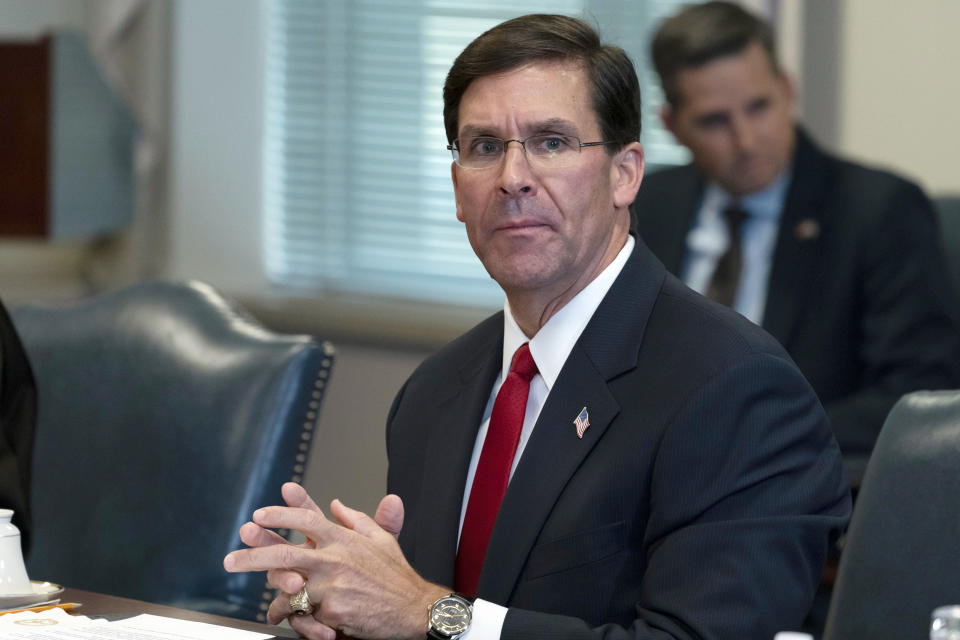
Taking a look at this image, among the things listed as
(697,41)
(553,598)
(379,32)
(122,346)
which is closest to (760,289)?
(697,41)

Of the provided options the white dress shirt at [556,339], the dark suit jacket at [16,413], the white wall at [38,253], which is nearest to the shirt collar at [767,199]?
the white dress shirt at [556,339]

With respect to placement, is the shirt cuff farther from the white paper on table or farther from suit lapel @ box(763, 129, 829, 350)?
suit lapel @ box(763, 129, 829, 350)

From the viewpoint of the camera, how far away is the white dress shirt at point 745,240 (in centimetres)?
309

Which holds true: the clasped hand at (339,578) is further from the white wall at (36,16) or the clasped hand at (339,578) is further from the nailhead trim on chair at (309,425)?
the white wall at (36,16)

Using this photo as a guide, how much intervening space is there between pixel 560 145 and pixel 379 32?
9.77 ft

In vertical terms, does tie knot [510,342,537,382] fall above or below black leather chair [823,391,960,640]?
above

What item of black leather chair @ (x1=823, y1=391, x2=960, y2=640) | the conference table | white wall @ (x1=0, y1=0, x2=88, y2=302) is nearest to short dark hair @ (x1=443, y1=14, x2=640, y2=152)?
black leather chair @ (x1=823, y1=391, x2=960, y2=640)

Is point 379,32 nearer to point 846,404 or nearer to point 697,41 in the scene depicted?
point 697,41

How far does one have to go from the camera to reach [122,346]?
7.89ft

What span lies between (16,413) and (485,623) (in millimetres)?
998

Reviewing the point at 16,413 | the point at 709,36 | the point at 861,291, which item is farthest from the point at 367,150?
the point at 16,413

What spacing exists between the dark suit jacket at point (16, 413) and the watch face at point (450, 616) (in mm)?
790

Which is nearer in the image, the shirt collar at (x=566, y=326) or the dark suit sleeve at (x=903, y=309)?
the shirt collar at (x=566, y=326)

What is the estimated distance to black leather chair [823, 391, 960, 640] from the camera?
58.4 inches
